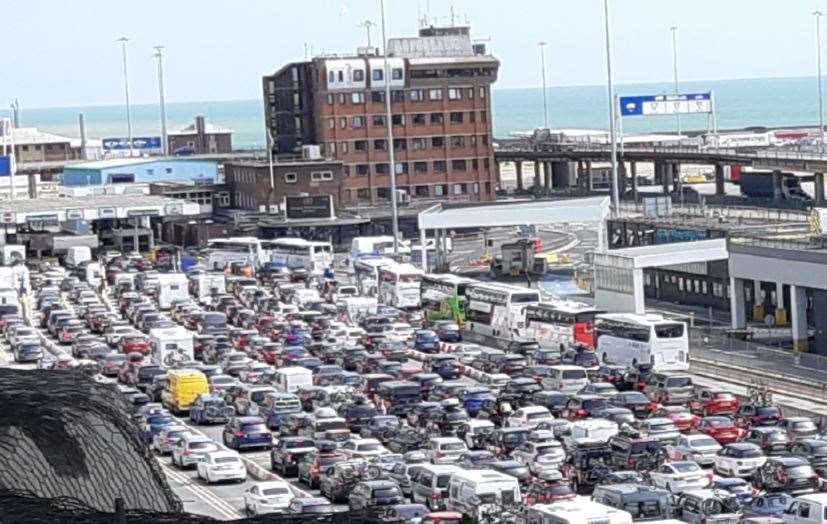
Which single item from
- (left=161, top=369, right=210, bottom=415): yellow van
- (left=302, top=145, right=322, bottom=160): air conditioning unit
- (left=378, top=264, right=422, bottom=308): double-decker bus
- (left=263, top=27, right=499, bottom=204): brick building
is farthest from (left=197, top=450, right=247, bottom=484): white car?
(left=263, top=27, right=499, bottom=204): brick building

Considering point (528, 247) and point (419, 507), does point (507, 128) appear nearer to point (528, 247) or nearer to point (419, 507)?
point (528, 247)

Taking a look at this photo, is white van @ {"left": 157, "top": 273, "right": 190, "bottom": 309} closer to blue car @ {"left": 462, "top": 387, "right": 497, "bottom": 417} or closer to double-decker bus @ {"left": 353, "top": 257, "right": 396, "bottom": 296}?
double-decker bus @ {"left": 353, "top": 257, "right": 396, "bottom": 296}

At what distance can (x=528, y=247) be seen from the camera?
41.4m

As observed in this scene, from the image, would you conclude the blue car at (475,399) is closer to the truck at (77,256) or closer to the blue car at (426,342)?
the blue car at (426,342)

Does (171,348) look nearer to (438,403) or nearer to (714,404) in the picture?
(438,403)

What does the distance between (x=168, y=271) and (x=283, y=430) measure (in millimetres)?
22268

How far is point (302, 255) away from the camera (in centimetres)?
4428

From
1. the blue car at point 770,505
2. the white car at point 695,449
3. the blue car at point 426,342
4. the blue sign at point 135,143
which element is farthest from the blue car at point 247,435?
the blue sign at point 135,143

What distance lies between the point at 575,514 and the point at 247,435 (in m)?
7.39

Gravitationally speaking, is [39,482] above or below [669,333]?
above

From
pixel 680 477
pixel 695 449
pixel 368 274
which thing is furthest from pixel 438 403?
pixel 368 274

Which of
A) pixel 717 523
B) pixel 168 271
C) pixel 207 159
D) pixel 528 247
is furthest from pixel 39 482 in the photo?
pixel 207 159

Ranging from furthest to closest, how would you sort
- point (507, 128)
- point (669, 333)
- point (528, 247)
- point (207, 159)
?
point (507, 128) → point (207, 159) → point (528, 247) → point (669, 333)

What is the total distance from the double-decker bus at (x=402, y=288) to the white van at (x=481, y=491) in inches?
753
